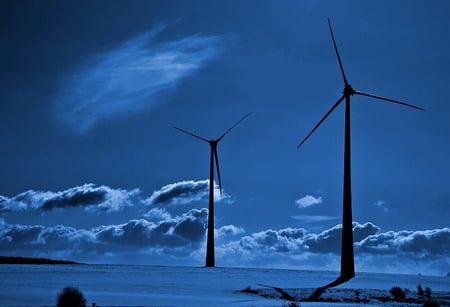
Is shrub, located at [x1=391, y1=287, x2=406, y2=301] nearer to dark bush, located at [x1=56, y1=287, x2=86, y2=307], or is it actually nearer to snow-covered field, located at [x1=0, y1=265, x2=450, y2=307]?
snow-covered field, located at [x1=0, y1=265, x2=450, y2=307]

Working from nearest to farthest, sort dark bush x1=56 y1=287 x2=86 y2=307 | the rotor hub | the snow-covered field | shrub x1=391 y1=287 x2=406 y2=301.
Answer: dark bush x1=56 y1=287 x2=86 y2=307 < the snow-covered field < shrub x1=391 y1=287 x2=406 y2=301 < the rotor hub

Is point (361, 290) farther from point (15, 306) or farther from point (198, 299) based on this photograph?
point (15, 306)

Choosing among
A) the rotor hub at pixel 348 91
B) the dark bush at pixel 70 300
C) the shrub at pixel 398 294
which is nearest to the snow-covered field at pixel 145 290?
the shrub at pixel 398 294

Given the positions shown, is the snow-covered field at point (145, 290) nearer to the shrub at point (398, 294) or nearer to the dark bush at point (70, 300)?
the shrub at point (398, 294)

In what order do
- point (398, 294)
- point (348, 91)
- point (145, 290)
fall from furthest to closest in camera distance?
1. point (348, 91)
2. point (398, 294)
3. point (145, 290)

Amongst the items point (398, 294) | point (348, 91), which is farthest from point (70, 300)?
point (348, 91)

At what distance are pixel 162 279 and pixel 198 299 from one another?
19552 millimetres

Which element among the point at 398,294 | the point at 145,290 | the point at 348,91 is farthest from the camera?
the point at 348,91

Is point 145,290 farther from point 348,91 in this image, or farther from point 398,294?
point 348,91

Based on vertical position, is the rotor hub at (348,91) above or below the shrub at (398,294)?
above

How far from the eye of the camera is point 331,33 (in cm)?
7750

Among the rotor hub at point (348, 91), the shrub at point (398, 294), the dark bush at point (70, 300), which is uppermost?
the rotor hub at point (348, 91)

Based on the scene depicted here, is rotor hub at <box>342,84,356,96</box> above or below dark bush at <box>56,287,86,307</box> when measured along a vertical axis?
above

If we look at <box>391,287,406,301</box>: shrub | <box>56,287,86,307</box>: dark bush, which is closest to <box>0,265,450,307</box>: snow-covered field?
<box>391,287,406,301</box>: shrub
